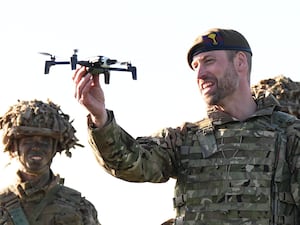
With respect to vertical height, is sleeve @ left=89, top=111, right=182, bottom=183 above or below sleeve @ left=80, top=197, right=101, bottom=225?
above

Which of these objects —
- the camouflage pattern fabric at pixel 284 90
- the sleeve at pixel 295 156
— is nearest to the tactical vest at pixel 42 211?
the camouflage pattern fabric at pixel 284 90

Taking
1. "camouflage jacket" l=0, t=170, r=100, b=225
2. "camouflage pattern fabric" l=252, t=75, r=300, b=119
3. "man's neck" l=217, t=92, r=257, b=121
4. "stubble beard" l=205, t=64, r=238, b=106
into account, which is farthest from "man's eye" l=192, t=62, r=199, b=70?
"camouflage jacket" l=0, t=170, r=100, b=225

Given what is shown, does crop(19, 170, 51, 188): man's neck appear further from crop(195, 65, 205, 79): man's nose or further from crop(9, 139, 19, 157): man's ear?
crop(195, 65, 205, 79): man's nose

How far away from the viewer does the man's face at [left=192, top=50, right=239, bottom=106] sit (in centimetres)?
722

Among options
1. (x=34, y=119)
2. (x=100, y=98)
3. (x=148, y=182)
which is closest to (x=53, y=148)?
(x=34, y=119)

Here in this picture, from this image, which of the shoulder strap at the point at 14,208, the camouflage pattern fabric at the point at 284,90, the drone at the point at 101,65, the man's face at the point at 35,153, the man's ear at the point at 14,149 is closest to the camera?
the drone at the point at 101,65

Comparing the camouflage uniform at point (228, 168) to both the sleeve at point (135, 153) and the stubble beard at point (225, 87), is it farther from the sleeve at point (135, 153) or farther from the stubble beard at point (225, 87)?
the stubble beard at point (225, 87)

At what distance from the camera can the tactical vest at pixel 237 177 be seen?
23.5 feet

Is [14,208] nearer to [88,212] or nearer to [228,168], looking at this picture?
[88,212]

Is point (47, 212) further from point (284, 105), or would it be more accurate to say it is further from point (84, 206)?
point (284, 105)

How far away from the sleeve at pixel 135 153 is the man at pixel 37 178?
1804 mm

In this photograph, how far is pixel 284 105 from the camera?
939cm

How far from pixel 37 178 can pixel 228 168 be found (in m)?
2.47

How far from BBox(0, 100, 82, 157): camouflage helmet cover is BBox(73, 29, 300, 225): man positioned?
6.24 ft
